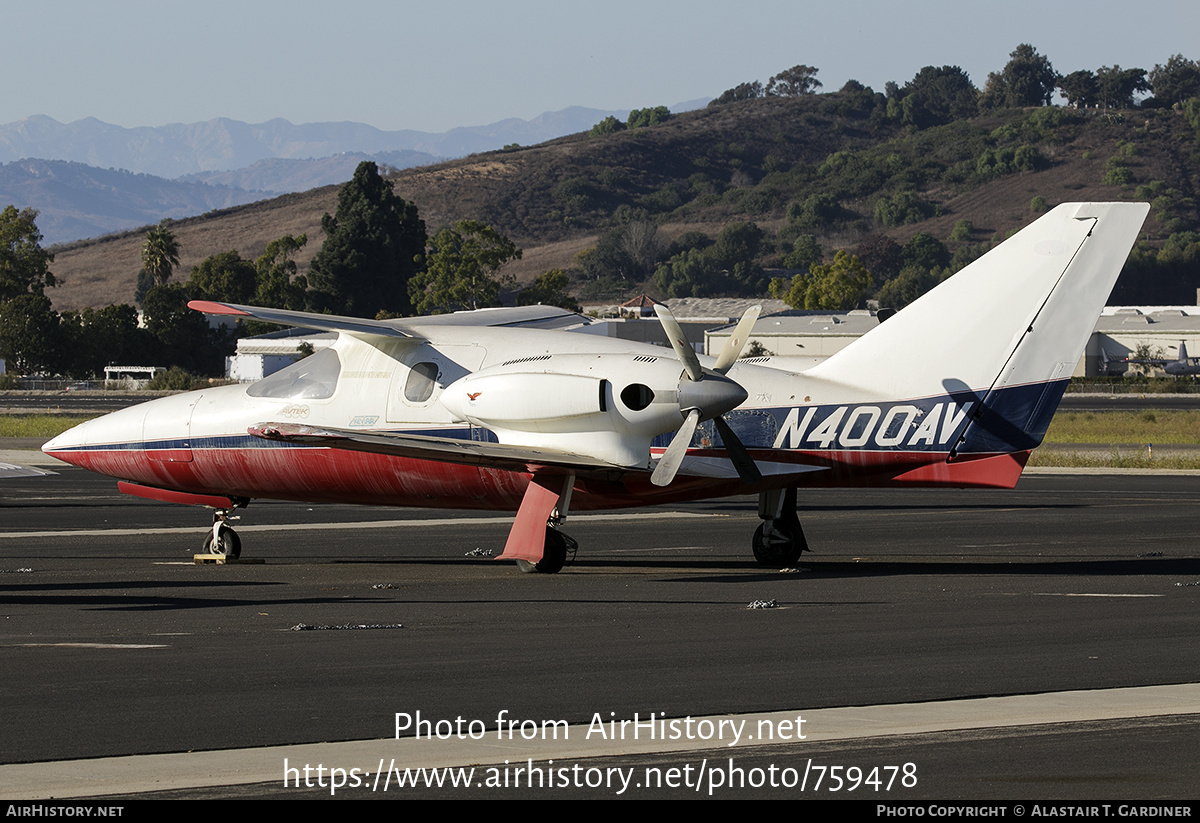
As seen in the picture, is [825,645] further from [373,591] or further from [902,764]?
[373,591]

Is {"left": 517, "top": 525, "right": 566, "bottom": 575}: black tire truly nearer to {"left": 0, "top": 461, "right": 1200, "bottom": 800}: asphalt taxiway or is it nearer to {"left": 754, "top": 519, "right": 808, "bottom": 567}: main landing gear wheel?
{"left": 0, "top": 461, "right": 1200, "bottom": 800}: asphalt taxiway

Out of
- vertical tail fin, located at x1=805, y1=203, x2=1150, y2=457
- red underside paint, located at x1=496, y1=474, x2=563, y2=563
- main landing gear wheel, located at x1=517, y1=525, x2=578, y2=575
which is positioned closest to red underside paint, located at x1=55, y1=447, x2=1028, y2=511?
red underside paint, located at x1=496, y1=474, x2=563, y2=563

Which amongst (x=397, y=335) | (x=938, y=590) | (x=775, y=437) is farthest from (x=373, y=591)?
(x=938, y=590)

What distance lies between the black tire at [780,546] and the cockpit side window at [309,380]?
22.4 feet

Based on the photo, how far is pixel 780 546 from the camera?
842 inches

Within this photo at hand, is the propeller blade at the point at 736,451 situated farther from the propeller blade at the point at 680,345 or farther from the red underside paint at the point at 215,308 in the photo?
the red underside paint at the point at 215,308

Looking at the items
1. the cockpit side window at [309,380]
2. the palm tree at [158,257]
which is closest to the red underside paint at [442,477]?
the cockpit side window at [309,380]

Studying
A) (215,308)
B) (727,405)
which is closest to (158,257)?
(215,308)

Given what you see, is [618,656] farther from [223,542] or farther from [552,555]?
[223,542]

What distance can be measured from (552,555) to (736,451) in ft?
9.96

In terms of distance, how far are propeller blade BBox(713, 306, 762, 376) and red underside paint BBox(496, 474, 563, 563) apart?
275 centimetres

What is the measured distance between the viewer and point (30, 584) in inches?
766

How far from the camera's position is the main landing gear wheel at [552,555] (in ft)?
67.5

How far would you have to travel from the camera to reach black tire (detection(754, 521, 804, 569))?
21.4 meters
